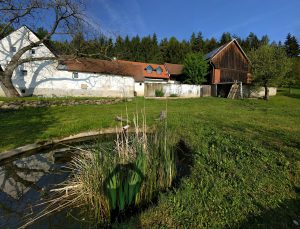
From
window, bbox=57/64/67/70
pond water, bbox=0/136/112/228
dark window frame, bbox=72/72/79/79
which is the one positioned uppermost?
window, bbox=57/64/67/70

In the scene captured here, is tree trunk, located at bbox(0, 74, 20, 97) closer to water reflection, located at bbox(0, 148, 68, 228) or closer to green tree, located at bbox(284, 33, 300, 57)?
water reflection, located at bbox(0, 148, 68, 228)

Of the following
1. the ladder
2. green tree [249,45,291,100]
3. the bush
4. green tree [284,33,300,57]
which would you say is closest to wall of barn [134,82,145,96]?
the bush

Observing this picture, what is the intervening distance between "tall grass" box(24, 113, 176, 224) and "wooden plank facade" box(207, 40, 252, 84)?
93.2ft

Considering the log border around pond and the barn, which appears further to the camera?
the barn

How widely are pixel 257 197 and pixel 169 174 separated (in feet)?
5.28

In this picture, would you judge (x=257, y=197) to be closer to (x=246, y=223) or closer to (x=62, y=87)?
(x=246, y=223)

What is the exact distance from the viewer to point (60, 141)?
699 cm

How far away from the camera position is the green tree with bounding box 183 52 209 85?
97.1ft

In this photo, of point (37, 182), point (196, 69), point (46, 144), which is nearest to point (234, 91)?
point (196, 69)

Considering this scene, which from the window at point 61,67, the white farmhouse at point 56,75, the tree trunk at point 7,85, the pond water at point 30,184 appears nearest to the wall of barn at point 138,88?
the white farmhouse at point 56,75

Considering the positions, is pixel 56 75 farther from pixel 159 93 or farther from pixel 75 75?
pixel 159 93

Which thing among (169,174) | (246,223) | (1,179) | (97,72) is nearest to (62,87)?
(97,72)

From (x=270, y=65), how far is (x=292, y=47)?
2105 inches

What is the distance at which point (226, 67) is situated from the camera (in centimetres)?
3028
